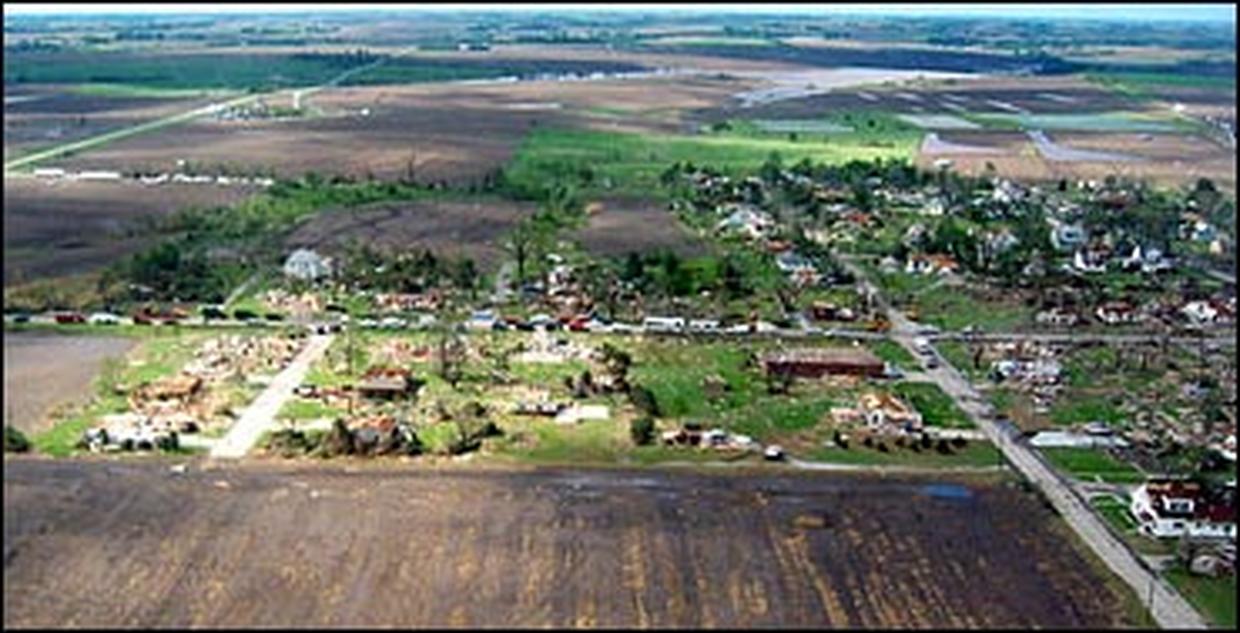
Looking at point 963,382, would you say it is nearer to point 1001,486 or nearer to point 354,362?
point 1001,486

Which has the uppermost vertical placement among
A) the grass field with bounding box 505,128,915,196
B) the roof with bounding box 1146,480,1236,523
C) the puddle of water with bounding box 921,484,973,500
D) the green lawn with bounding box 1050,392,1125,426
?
the roof with bounding box 1146,480,1236,523

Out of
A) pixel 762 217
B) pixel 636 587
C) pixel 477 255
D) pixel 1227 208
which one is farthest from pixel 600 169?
pixel 636 587

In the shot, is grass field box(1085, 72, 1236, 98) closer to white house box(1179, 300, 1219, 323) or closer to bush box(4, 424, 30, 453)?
white house box(1179, 300, 1219, 323)

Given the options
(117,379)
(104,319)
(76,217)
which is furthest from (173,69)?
(117,379)

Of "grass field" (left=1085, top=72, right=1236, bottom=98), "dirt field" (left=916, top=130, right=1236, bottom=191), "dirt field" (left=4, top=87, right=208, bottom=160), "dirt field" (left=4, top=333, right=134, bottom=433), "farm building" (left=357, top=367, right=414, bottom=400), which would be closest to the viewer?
"dirt field" (left=4, top=333, right=134, bottom=433)

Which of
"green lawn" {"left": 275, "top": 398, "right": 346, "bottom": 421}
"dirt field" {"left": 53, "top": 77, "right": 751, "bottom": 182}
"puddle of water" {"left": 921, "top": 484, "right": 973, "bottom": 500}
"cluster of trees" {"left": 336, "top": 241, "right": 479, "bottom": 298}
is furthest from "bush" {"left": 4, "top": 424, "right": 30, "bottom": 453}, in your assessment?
"dirt field" {"left": 53, "top": 77, "right": 751, "bottom": 182}

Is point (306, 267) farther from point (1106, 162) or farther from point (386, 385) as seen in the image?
point (1106, 162)

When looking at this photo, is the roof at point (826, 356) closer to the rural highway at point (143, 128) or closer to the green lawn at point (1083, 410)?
the green lawn at point (1083, 410)
